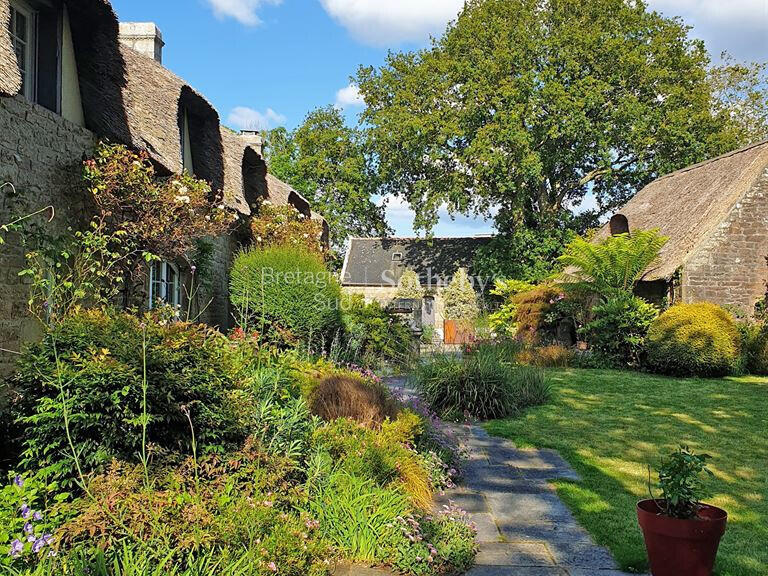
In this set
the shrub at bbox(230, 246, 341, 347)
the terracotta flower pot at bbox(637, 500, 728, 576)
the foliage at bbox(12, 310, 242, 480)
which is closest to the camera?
the terracotta flower pot at bbox(637, 500, 728, 576)

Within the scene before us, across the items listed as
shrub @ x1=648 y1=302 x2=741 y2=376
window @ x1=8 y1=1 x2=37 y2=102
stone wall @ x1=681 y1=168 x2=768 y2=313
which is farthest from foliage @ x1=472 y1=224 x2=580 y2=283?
window @ x1=8 y1=1 x2=37 y2=102

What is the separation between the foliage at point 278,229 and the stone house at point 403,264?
17.0 m

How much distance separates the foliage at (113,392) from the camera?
138 inches

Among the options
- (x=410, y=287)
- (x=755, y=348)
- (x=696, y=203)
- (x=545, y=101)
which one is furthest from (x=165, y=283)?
(x=410, y=287)

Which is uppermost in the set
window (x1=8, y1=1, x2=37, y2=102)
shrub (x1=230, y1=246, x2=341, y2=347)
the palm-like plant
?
window (x1=8, y1=1, x2=37, y2=102)

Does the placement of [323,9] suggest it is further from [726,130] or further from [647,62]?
[726,130]

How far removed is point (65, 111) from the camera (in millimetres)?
7039

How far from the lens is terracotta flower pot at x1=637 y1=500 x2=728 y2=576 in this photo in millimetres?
3121

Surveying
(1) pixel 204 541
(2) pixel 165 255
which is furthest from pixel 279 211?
(1) pixel 204 541

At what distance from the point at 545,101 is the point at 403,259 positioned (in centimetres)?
1325

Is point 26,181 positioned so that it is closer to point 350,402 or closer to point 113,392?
point 113,392

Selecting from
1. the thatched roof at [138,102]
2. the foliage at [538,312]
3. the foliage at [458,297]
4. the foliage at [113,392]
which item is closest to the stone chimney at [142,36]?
the thatched roof at [138,102]

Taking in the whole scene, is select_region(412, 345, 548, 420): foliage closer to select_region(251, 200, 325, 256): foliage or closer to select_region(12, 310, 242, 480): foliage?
select_region(12, 310, 242, 480): foliage

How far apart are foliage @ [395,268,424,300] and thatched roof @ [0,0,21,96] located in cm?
2462
